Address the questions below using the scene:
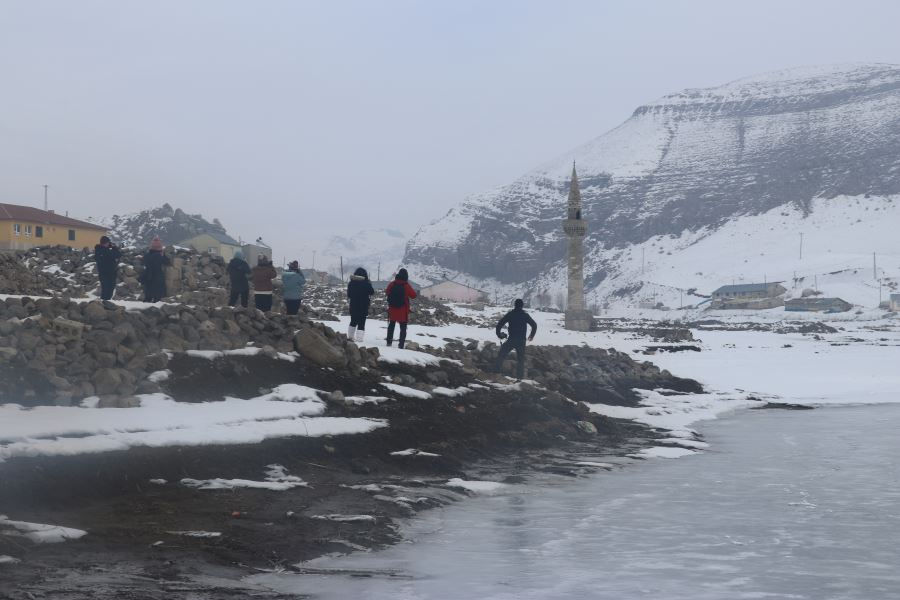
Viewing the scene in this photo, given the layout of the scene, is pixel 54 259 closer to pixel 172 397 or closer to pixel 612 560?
pixel 172 397

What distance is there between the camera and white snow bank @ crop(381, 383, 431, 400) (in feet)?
53.7

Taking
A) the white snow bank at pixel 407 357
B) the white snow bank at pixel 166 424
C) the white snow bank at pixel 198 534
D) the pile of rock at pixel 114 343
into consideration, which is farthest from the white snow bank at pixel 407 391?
the white snow bank at pixel 198 534

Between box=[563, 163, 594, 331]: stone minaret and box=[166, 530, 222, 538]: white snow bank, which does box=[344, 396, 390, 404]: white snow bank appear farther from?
box=[563, 163, 594, 331]: stone minaret

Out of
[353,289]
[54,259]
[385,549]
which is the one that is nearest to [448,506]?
[385,549]

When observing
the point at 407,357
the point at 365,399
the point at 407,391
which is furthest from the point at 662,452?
the point at 365,399

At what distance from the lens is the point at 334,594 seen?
7164mm

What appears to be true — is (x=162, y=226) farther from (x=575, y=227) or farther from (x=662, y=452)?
(x=662, y=452)

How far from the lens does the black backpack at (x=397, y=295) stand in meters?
18.9

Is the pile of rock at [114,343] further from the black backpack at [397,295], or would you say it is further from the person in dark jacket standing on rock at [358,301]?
the black backpack at [397,295]

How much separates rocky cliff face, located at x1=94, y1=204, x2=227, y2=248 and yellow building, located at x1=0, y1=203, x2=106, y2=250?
47.2 metres

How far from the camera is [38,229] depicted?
5422cm

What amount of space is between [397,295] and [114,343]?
6750 mm

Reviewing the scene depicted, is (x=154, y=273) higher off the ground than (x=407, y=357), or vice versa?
(x=154, y=273)

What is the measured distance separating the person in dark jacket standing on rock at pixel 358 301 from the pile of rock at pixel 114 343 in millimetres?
1680
